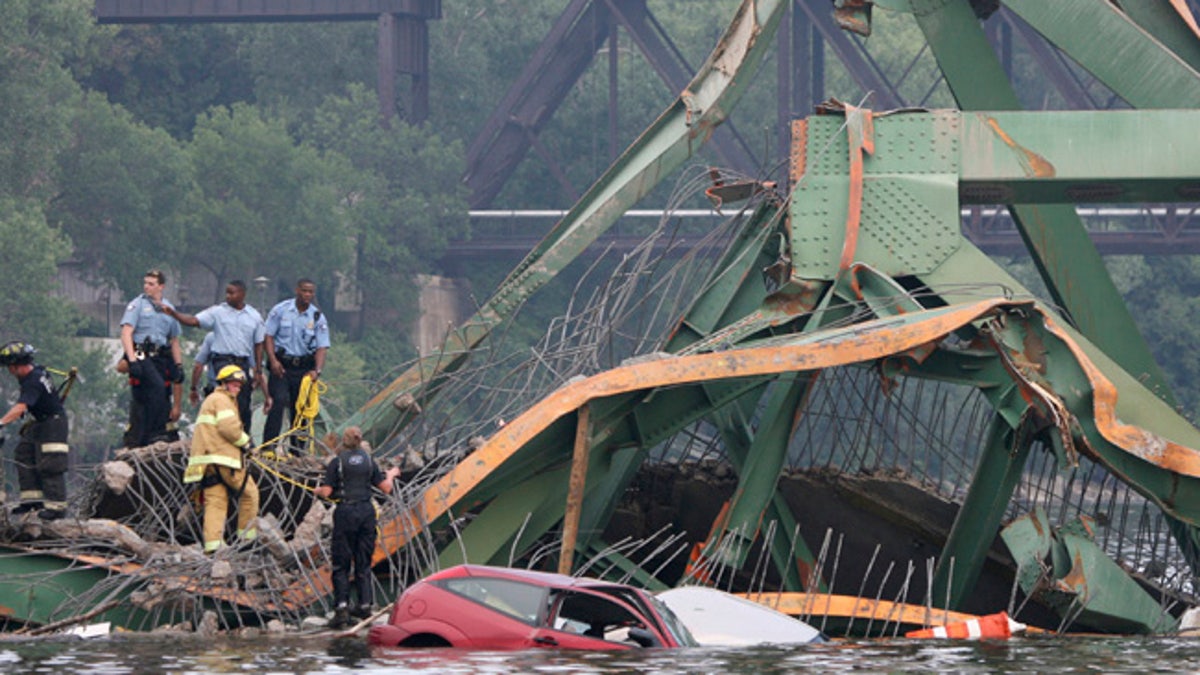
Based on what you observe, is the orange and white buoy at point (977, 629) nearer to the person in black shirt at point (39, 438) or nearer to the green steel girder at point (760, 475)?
the green steel girder at point (760, 475)

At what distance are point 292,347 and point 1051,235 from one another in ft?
24.7

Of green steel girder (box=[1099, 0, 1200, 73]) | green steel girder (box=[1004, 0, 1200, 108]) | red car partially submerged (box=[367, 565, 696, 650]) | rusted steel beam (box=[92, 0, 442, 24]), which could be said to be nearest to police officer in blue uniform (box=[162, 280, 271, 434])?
red car partially submerged (box=[367, 565, 696, 650])

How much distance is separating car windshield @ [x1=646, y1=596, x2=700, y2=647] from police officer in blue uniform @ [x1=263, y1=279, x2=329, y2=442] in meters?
5.59

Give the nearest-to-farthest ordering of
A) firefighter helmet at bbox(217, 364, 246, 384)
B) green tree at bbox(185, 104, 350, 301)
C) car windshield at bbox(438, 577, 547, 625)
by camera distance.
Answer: car windshield at bbox(438, 577, 547, 625) < firefighter helmet at bbox(217, 364, 246, 384) < green tree at bbox(185, 104, 350, 301)

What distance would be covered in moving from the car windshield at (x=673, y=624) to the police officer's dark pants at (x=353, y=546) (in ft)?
8.01

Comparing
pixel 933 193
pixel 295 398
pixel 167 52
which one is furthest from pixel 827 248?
pixel 167 52

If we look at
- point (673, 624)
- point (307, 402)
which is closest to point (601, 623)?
point (673, 624)

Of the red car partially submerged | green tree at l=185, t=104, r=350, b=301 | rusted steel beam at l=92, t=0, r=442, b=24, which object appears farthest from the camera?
rusted steel beam at l=92, t=0, r=442, b=24

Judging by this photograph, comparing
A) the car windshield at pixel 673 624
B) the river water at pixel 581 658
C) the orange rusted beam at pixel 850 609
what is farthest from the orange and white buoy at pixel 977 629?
the car windshield at pixel 673 624

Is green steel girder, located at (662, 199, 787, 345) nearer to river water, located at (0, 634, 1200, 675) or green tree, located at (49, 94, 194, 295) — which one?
river water, located at (0, 634, 1200, 675)

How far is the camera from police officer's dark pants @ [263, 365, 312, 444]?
813 inches

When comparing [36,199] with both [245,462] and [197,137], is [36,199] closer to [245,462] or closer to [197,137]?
[197,137]

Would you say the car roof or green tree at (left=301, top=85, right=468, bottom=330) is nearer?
the car roof

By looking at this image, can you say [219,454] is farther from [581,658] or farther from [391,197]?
[391,197]
